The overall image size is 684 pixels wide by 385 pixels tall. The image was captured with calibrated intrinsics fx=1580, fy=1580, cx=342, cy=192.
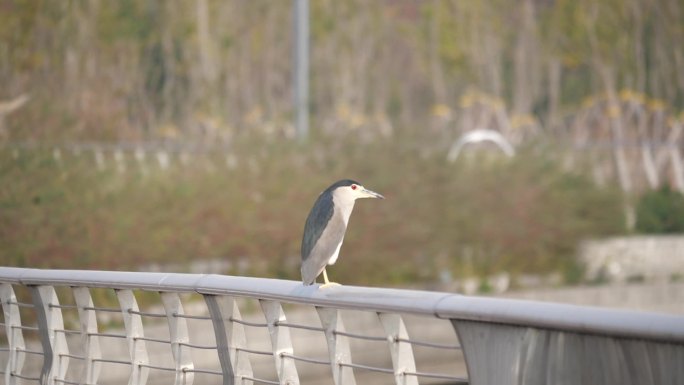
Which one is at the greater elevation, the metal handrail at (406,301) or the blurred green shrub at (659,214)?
the metal handrail at (406,301)

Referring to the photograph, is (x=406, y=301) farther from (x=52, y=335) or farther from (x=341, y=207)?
(x=52, y=335)

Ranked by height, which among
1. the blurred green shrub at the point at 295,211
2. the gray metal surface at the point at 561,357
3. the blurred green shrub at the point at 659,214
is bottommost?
the blurred green shrub at the point at 659,214

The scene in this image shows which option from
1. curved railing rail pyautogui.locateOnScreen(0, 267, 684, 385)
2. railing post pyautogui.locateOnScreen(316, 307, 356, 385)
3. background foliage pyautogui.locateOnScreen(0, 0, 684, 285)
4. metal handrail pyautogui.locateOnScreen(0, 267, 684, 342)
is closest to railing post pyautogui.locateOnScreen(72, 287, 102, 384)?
curved railing rail pyautogui.locateOnScreen(0, 267, 684, 385)

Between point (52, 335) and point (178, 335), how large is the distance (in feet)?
3.43

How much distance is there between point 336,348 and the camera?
5.08m

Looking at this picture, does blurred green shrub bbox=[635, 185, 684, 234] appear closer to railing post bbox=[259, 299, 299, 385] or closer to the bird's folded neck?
the bird's folded neck

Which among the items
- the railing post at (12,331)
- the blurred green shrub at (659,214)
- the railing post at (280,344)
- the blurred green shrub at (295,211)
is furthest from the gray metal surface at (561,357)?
the blurred green shrub at (659,214)

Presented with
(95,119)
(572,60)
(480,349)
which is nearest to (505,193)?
(95,119)

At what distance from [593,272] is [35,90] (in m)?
11.4

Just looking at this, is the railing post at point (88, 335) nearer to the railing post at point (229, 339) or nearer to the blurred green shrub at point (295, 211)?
the railing post at point (229, 339)

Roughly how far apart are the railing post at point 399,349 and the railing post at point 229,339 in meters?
1.03

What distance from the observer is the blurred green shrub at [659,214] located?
29.3 m

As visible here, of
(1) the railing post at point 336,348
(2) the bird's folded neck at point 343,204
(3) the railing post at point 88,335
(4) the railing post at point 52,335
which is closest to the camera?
(1) the railing post at point 336,348

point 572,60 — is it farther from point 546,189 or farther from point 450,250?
point 450,250
